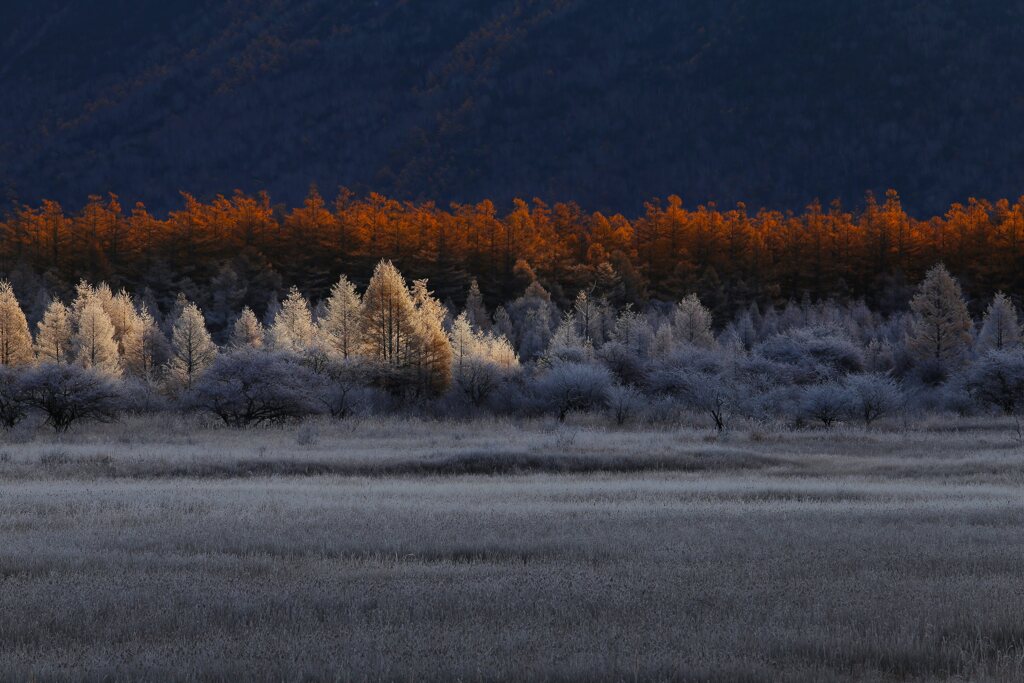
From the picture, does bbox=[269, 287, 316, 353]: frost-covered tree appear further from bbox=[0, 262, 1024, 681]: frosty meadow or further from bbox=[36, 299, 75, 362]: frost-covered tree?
bbox=[36, 299, 75, 362]: frost-covered tree

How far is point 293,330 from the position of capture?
213 feet

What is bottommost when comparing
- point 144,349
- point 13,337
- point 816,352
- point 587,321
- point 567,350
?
point 816,352

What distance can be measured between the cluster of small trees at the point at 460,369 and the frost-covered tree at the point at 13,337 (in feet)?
0.28

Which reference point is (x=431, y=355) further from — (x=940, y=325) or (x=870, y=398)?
(x=940, y=325)

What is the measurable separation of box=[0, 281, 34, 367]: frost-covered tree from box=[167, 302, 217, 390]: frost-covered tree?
740cm

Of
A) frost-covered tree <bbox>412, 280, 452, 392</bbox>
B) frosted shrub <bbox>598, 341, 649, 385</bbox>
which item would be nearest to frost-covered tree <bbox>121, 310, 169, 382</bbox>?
frost-covered tree <bbox>412, 280, 452, 392</bbox>

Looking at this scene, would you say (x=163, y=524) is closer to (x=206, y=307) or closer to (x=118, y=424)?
(x=118, y=424)

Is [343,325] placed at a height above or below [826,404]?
above

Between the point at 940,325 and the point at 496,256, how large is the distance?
5268 centimetres

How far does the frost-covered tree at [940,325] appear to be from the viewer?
65500 mm

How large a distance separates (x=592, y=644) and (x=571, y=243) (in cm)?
11417

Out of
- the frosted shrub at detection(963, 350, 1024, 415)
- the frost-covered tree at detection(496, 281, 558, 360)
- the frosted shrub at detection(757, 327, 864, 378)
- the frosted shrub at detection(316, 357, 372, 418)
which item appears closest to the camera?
the frosted shrub at detection(316, 357, 372, 418)

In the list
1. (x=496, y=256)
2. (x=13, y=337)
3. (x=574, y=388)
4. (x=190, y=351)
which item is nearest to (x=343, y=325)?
(x=190, y=351)

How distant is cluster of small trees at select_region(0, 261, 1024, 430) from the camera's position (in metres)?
48.3
